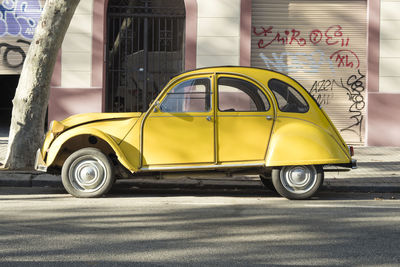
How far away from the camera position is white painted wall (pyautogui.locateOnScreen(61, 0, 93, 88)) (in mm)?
15367

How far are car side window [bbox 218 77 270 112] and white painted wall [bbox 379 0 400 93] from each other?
8.23 metres

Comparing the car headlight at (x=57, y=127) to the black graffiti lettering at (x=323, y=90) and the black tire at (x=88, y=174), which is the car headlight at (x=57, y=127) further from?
the black graffiti lettering at (x=323, y=90)

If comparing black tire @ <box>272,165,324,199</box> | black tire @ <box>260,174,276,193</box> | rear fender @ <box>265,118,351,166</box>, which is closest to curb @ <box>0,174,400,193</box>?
black tire @ <box>260,174,276,193</box>

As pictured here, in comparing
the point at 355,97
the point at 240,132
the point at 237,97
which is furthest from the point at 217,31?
the point at 240,132

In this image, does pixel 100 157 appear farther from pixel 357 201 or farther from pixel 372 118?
pixel 372 118

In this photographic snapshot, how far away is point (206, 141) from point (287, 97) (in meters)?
1.20

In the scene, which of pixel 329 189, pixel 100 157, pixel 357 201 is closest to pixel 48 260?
pixel 100 157

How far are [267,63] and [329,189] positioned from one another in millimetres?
7200

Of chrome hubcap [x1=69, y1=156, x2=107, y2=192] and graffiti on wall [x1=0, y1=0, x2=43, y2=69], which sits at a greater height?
graffiti on wall [x1=0, y1=0, x2=43, y2=69]

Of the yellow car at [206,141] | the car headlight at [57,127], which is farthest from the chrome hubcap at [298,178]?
the car headlight at [57,127]

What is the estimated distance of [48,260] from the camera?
4699 mm

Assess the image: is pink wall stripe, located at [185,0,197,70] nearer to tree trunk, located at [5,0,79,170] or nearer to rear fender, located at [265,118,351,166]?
tree trunk, located at [5,0,79,170]

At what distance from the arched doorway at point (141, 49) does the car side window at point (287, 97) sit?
7988 millimetres

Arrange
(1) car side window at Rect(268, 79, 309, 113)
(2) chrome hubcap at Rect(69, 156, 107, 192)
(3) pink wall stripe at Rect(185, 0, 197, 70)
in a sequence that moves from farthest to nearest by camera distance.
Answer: (3) pink wall stripe at Rect(185, 0, 197, 70), (1) car side window at Rect(268, 79, 309, 113), (2) chrome hubcap at Rect(69, 156, 107, 192)
